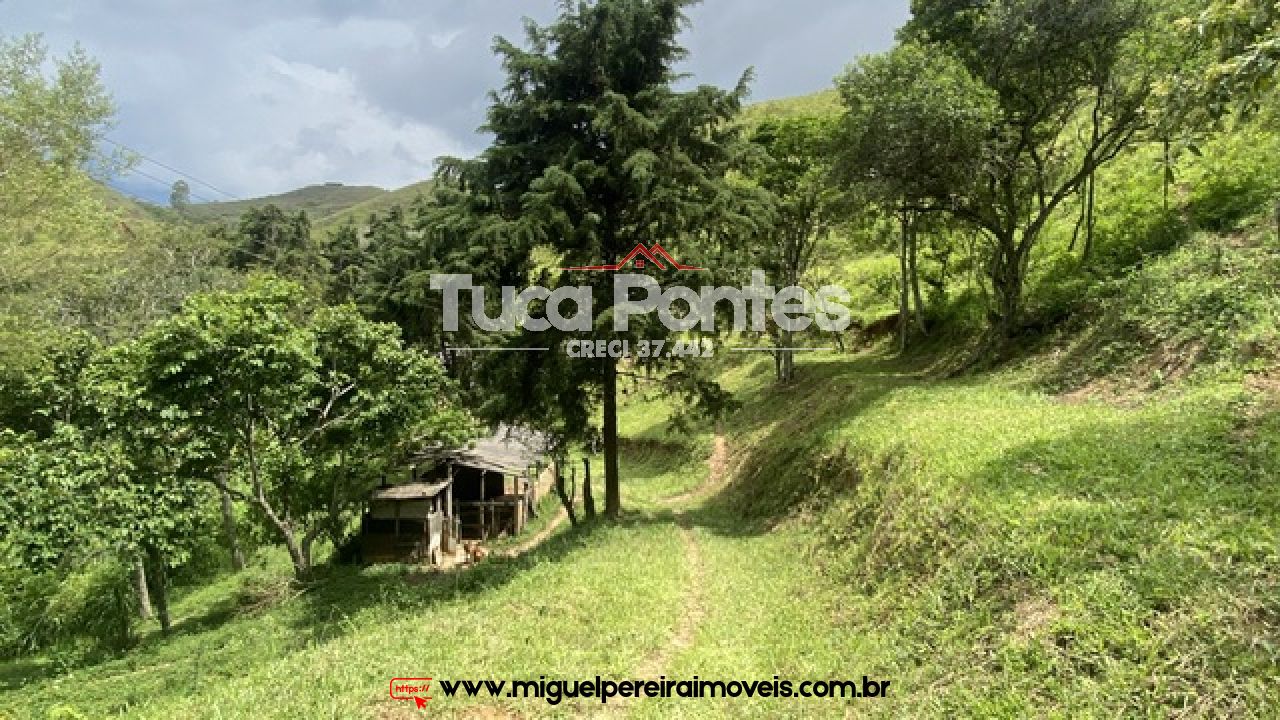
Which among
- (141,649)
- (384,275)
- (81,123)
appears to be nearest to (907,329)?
(141,649)

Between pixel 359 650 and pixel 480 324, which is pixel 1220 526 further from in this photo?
pixel 480 324

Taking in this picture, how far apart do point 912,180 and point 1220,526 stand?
11777 mm

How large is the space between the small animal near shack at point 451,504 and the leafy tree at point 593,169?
4902 millimetres

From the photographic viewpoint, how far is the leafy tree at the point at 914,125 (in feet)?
45.6

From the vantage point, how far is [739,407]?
15742mm

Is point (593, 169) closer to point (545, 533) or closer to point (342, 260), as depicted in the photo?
point (545, 533)

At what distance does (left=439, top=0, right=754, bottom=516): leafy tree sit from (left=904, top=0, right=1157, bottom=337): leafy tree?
6.26 m

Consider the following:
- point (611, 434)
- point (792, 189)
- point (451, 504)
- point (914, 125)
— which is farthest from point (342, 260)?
point (914, 125)

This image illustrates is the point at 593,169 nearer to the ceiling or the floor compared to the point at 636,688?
nearer to the ceiling

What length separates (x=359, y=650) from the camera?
25.5 feet

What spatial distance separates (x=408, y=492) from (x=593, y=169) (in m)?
12.5

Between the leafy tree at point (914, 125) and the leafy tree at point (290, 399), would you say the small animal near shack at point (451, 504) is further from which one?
the leafy tree at point (914, 125)

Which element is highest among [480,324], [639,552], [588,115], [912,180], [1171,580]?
[588,115]

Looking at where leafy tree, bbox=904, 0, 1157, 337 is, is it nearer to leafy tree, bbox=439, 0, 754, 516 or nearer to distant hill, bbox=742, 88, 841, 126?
leafy tree, bbox=439, 0, 754, 516
